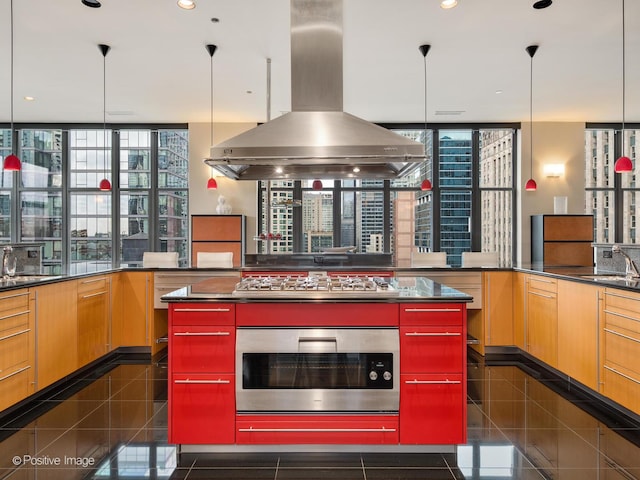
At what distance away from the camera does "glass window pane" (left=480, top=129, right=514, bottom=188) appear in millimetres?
7457

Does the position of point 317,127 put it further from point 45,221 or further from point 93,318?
point 45,221

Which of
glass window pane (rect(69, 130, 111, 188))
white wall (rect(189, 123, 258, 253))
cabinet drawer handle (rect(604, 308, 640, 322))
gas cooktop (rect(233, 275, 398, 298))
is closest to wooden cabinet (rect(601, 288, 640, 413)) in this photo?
cabinet drawer handle (rect(604, 308, 640, 322))

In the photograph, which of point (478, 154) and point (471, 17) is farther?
point (478, 154)

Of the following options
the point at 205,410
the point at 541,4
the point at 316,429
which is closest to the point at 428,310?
the point at 316,429

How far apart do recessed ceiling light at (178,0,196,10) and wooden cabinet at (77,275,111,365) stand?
2649mm

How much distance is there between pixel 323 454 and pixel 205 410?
76cm

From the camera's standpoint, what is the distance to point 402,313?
2490mm

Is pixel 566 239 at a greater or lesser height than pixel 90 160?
lesser

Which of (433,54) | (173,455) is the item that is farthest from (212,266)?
(433,54)

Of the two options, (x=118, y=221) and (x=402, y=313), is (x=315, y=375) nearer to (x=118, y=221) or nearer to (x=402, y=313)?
(x=402, y=313)

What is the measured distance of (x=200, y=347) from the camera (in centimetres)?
249

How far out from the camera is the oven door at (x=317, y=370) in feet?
8.08

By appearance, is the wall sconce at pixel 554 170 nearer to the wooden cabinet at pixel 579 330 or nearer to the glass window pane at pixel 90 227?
the wooden cabinet at pixel 579 330

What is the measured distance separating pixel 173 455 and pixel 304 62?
2.71 m
